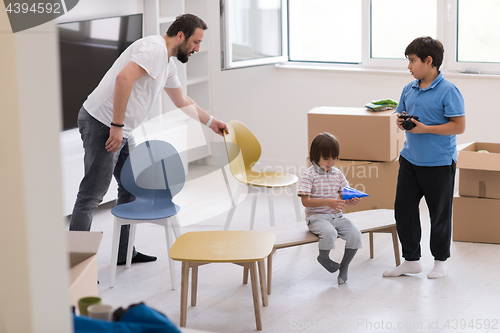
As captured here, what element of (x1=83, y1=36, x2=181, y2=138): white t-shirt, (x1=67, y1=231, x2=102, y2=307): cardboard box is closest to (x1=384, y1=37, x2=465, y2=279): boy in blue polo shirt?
(x1=83, y1=36, x2=181, y2=138): white t-shirt

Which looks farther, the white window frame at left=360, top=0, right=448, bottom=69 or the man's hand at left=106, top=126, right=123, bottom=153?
the white window frame at left=360, top=0, right=448, bottom=69

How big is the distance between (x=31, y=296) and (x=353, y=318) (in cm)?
179

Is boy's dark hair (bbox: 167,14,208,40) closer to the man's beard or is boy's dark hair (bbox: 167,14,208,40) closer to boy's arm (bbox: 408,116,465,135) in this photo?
the man's beard

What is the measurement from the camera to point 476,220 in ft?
11.3

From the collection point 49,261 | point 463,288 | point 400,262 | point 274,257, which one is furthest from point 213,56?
point 49,261

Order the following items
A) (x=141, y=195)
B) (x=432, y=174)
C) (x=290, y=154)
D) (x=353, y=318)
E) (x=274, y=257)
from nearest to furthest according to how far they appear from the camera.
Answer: (x=353, y=318), (x=432, y=174), (x=141, y=195), (x=274, y=257), (x=290, y=154)

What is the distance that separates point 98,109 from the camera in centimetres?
287

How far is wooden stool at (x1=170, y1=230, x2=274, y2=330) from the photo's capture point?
2.29m

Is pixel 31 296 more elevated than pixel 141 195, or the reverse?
pixel 31 296

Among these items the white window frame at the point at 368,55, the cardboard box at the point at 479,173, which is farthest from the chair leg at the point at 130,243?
the white window frame at the point at 368,55

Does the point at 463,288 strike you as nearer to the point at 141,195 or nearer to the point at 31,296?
the point at 141,195

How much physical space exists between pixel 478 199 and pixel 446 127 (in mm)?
884

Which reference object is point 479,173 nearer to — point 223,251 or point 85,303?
point 223,251

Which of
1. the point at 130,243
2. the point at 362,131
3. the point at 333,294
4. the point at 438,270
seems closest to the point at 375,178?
the point at 362,131
